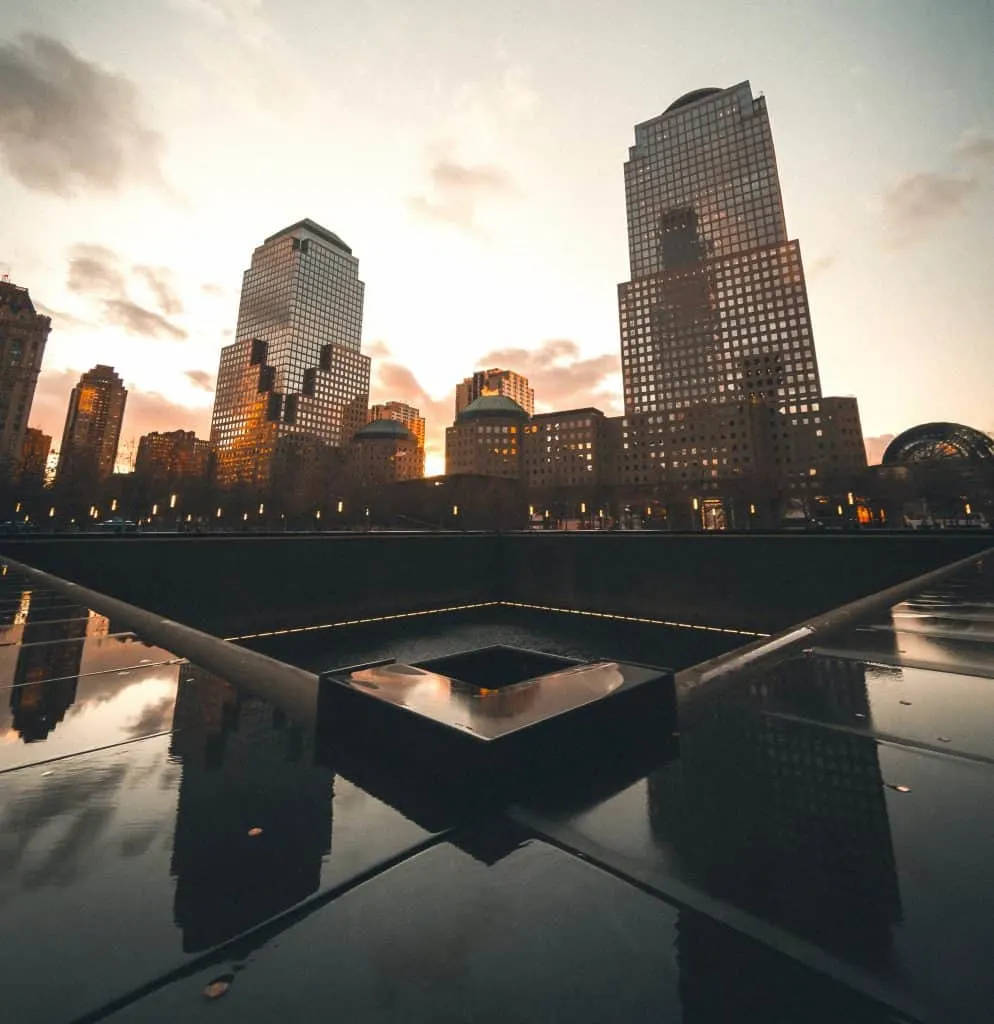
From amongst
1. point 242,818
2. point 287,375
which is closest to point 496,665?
point 242,818

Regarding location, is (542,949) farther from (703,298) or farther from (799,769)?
(703,298)

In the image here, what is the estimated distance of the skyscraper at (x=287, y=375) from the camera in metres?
170

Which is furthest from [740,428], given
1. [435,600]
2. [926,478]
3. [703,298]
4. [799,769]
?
[799,769]

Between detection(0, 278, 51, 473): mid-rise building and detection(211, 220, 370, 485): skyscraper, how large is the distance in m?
54.2

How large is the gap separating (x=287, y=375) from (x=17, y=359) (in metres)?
78.8

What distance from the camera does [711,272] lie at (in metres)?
133

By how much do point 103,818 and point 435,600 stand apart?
108 ft

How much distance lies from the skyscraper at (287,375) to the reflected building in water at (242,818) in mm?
172788

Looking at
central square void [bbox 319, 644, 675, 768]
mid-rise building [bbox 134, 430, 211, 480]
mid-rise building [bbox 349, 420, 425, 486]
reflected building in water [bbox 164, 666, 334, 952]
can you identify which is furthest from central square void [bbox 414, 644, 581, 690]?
mid-rise building [bbox 349, 420, 425, 486]

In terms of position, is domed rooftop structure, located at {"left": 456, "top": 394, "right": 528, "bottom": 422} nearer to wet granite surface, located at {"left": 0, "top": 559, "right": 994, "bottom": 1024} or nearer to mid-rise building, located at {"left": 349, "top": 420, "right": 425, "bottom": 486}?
mid-rise building, located at {"left": 349, "top": 420, "right": 425, "bottom": 486}

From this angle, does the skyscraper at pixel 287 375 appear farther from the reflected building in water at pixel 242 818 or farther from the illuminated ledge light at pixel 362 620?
the reflected building in water at pixel 242 818

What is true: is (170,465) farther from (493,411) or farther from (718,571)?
(718,571)

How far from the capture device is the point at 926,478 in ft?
191

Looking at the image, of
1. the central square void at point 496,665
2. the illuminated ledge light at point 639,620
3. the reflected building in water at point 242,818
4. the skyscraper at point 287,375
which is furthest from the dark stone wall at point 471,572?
the skyscraper at point 287,375
